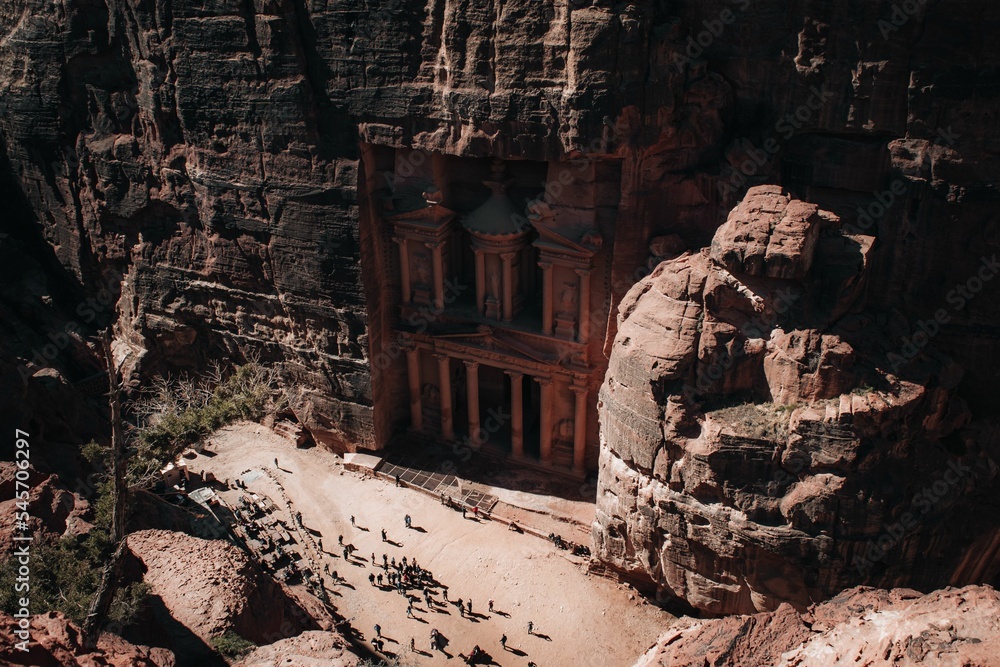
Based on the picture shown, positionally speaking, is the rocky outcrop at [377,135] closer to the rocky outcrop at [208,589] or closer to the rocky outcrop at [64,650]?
the rocky outcrop at [208,589]

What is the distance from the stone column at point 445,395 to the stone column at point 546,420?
120 inches

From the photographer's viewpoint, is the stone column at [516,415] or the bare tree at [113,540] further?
the stone column at [516,415]

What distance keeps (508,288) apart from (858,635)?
1577 cm

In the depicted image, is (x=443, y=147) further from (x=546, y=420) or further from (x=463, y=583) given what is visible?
(x=463, y=583)

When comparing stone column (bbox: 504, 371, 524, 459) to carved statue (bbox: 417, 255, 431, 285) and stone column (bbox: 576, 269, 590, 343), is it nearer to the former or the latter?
stone column (bbox: 576, 269, 590, 343)

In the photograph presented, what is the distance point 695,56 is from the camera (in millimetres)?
19938

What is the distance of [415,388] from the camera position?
26484 millimetres

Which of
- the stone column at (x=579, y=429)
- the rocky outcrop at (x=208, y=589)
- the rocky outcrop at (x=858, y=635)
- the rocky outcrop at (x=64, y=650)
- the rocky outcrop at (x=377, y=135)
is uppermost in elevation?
the rocky outcrop at (x=377, y=135)

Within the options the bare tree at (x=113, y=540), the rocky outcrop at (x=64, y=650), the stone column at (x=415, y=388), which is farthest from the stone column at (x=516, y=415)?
the rocky outcrop at (x=64, y=650)

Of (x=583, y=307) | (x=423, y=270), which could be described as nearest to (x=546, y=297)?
(x=583, y=307)

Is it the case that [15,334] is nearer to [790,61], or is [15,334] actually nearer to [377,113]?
[377,113]

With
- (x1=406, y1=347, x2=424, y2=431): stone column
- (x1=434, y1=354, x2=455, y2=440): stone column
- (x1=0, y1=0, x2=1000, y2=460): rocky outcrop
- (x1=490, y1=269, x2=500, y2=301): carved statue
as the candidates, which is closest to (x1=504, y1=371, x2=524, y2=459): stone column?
(x1=434, y1=354, x2=455, y2=440): stone column

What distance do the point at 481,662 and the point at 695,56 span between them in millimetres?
15577

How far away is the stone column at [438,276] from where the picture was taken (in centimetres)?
2406
